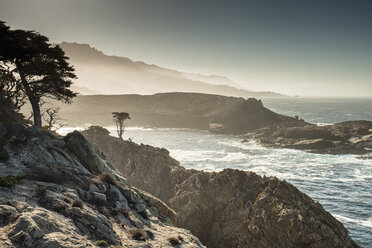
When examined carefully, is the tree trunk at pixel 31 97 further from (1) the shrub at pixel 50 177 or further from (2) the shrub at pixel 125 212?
(2) the shrub at pixel 125 212

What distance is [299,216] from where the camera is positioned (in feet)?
80.7

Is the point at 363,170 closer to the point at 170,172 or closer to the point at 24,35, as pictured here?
the point at 170,172

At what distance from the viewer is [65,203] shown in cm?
1409

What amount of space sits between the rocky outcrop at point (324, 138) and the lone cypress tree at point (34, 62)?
78.9m

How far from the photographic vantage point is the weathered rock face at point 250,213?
2403cm

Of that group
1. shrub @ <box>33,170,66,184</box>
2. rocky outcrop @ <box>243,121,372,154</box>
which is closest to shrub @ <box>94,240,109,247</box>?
shrub @ <box>33,170,66,184</box>

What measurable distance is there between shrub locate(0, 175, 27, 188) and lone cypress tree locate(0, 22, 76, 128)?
1061cm

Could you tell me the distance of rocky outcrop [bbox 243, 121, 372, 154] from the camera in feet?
270

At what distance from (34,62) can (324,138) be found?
310 ft

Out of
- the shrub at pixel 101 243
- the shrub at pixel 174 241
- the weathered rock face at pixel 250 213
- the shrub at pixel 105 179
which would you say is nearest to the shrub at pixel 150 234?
the shrub at pixel 174 241

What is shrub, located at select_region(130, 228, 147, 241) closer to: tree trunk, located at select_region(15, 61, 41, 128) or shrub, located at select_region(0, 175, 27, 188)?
shrub, located at select_region(0, 175, 27, 188)

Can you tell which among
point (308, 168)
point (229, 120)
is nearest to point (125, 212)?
point (308, 168)

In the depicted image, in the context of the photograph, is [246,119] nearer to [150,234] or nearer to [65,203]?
[150,234]

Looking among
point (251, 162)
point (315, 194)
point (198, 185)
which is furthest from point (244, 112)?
point (198, 185)
